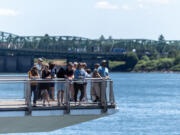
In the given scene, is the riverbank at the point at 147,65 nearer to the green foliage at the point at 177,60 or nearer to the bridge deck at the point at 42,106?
the green foliage at the point at 177,60

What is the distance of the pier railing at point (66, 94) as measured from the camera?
50.8 feet

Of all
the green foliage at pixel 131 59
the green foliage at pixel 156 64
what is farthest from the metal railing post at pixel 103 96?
the green foliage at pixel 156 64

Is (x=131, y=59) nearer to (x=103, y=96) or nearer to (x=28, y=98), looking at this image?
(x=103, y=96)

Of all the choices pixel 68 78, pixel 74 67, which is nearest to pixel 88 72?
pixel 74 67

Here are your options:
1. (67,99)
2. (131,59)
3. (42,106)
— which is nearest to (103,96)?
(67,99)

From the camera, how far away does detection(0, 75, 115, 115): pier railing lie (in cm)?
1548

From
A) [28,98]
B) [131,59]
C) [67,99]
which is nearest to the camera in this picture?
[28,98]

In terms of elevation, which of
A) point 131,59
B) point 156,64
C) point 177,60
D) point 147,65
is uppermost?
point 131,59

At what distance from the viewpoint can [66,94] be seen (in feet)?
52.3

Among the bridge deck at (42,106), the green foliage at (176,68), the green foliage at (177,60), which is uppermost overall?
the bridge deck at (42,106)

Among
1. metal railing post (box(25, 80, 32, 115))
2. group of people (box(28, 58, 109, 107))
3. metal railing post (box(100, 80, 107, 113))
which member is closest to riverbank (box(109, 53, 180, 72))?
group of people (box(28, 58, 109, 107))

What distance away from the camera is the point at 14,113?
595 inches

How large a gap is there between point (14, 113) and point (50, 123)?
3.39 feet

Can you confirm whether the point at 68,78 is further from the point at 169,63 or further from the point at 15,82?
the point at 169,63
